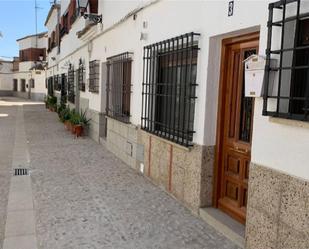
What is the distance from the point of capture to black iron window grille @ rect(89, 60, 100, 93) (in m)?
10.9

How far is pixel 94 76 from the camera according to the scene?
37.0ft

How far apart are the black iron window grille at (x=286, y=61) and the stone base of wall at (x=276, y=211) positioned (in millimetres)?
570

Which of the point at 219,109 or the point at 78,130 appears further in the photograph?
the point at 78,130

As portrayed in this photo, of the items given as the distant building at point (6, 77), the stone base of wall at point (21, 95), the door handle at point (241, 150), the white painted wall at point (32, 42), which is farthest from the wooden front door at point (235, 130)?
the distant building at point (6, 77)

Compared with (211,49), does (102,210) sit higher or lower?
lower

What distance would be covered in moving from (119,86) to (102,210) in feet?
13.4

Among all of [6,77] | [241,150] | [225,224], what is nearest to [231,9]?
[241,150]

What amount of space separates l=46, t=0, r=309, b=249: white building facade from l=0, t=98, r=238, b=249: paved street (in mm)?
340

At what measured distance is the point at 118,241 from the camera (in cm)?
409

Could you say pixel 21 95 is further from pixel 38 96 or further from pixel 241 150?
pixel 241 150

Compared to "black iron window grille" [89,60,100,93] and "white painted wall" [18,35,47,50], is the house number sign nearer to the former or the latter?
"black iron window grille" [89,60,100,93]

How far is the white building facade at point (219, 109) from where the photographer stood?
3188 millimetres

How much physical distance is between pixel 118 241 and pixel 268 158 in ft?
6.00

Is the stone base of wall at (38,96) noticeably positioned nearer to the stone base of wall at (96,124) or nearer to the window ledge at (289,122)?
the stone base of wall at (96,124)
